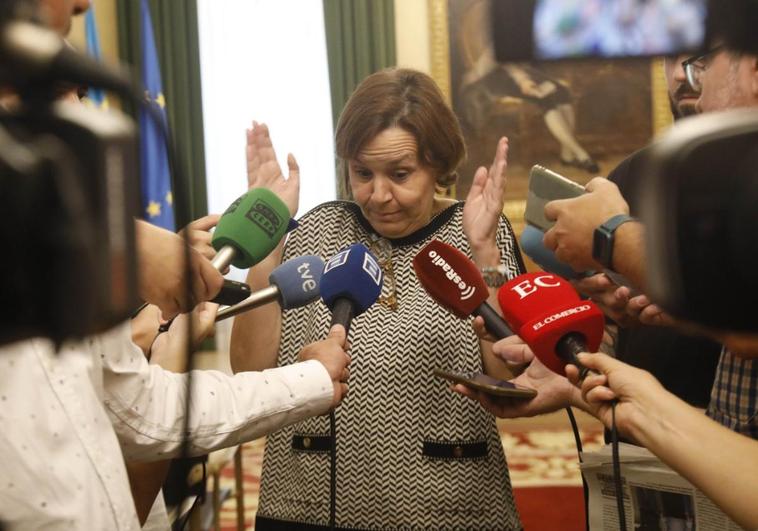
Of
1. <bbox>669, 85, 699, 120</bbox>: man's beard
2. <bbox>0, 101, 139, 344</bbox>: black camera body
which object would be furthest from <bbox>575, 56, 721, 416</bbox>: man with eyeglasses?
<bbox>0, 101, 139, 344</bbox>: black camera body

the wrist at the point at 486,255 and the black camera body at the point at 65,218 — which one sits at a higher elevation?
the black camera body at the point at 65,218

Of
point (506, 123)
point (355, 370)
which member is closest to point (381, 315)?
point (355, 370)

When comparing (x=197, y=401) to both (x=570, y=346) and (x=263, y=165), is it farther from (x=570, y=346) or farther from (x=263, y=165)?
(x=263, y=165)

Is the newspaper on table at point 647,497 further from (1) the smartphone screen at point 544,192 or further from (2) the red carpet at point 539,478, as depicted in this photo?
(2) the red carpet at point 539,478

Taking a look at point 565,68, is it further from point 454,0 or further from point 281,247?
point 454,0

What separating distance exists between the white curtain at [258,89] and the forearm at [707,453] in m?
4.06

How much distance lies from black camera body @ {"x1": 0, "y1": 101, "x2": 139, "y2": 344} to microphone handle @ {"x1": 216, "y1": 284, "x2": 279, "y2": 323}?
83 centimetres

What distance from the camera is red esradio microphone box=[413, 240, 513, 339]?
1.42 m

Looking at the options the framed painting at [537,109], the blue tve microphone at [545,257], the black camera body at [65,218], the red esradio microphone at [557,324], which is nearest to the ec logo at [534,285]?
the red esradio microphone at [557,324]

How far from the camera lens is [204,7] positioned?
5.03 metres

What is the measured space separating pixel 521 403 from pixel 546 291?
0.78 ft

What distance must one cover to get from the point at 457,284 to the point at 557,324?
24 cm

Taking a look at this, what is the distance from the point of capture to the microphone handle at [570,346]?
122 cm

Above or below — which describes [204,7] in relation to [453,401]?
above
